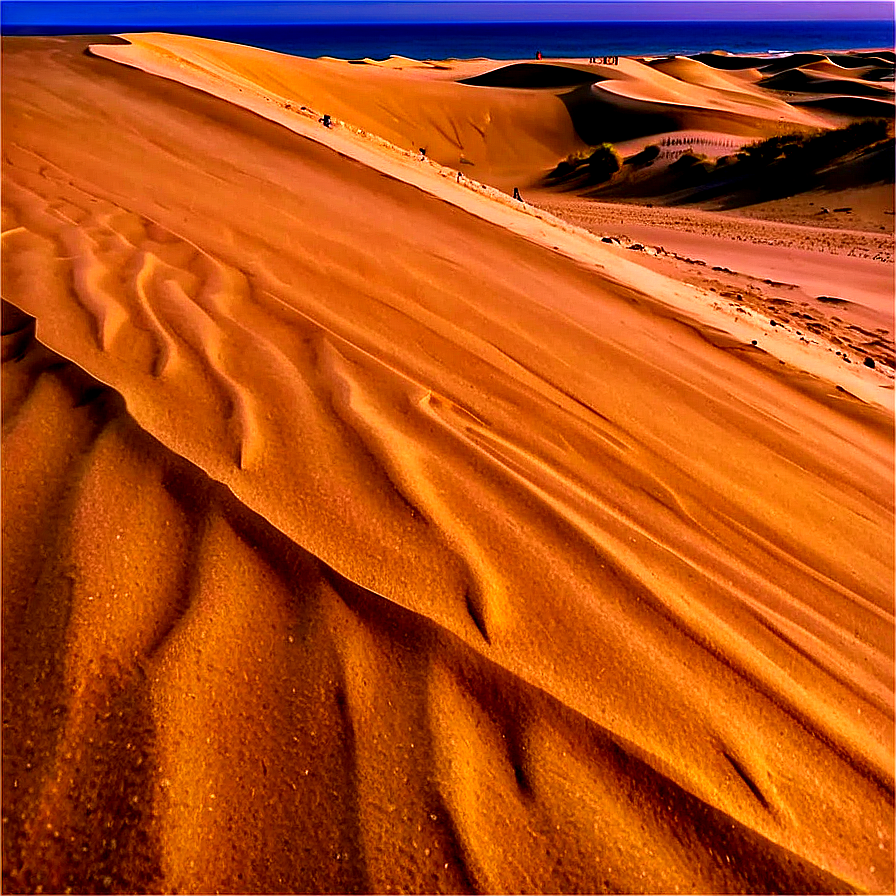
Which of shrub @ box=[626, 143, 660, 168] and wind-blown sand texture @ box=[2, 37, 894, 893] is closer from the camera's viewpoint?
wind-blown sand texture @ box=[2, 37, 894, 893]

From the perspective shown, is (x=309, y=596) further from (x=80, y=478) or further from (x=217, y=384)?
(x=217, y=384)

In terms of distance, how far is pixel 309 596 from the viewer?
1.61 m

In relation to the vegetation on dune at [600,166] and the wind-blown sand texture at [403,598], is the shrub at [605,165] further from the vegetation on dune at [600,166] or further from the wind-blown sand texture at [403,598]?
the wind-blown sand texture at [403,598]

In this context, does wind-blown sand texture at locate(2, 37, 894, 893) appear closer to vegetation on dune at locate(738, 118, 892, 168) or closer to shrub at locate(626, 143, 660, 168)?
vegetation on dune at locate(738, 118, 892, 168)

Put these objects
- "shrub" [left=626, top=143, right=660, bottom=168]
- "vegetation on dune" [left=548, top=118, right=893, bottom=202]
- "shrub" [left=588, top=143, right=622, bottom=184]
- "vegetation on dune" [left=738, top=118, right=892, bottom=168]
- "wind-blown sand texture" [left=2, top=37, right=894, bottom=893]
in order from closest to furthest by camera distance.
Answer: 1. "wind-blown sand texture" [left=2, top=37, right=894, bottom=893]
2. "vegetation on dune" [left=548, top=118, right=893, bottom=202]
3. "vegetation on dune" [left=738, top=118, right=892, bottom=168]
4. "shrub" [left=588, top=143, right=622, bottom=184]
5. "shrub" [left=626, top=143, right=660, bottom=168]

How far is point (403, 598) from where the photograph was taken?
163 cm

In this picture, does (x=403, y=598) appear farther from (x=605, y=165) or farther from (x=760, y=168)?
(x=605, y=165)

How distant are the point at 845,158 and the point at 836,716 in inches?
734

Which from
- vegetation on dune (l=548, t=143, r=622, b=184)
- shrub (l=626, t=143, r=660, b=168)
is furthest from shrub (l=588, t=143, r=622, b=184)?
shrub (l=626, t=143, r=660, b=168)


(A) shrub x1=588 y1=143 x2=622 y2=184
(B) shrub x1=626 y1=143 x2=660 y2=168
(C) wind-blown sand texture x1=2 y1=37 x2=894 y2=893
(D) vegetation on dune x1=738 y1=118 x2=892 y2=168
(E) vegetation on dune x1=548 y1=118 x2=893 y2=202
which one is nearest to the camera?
(C) wind-blown sand texture x1=2 y1=37 x2=894 y2=893

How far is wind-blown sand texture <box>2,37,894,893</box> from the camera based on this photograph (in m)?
1.24

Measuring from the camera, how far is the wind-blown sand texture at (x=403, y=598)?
1.24 m

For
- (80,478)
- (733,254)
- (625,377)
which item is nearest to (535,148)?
(733,254)

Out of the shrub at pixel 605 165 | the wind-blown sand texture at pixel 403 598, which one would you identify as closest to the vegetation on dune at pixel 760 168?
the shrub at pixel 605 165
